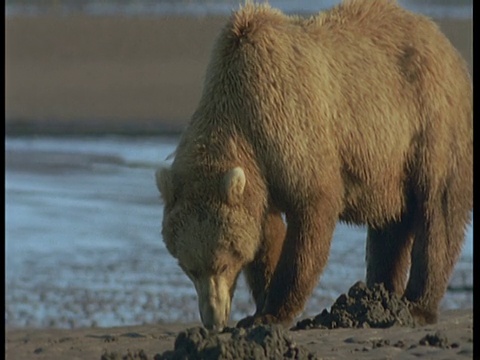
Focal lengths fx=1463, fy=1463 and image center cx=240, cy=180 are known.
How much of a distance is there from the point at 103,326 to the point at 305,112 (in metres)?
2.32

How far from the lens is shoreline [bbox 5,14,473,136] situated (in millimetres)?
20172

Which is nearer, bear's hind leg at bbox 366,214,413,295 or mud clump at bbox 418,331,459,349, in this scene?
mud clump at bbox 418,331,459,349

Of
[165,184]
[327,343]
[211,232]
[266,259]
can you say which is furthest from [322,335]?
[165,184]

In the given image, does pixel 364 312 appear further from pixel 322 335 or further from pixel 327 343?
pixel 327 343

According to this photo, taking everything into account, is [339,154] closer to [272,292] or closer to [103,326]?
[272,292]

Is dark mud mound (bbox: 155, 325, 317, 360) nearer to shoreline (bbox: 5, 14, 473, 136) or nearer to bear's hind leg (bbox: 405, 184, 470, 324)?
bear's hind leg (bbox: 405, 184, 470, 324)

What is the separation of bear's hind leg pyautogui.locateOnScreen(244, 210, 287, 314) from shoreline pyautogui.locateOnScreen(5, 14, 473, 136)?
11.3m

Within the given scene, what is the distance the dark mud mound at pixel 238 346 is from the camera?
20.7ft

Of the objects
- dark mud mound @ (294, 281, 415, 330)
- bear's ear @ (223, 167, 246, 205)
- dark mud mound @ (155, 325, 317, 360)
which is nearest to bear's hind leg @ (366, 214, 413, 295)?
dark mud mound @ (294, 281, 415, 330)

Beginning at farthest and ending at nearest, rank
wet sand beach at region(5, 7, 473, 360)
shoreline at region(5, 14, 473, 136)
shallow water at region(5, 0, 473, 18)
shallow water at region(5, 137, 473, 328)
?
shallow water at region(5, 0, 473, 18) → shoreline at region(5, 14, 473, 136) → wet sand beach at region(5, 7, 473, 360) → shallow water at region(5, 137, 473, 328)

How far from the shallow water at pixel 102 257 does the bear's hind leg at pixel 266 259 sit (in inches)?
65.4

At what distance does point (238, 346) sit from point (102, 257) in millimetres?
4848

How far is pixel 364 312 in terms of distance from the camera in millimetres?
7348

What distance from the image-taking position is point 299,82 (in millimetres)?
7297
